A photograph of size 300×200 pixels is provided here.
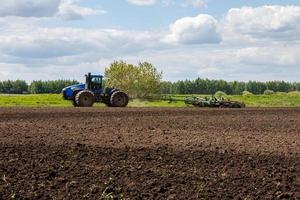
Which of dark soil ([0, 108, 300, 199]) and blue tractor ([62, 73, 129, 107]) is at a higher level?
blue tractor ([62, 73, 129, 107])

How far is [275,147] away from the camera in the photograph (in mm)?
17641

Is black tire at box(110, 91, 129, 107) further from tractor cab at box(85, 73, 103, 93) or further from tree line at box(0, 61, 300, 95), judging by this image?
tree line at box(0, 61, 300, 95)

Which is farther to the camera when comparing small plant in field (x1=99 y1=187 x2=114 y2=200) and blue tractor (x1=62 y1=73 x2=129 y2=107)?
blue tractor (x1=62 y1=73 x2=129 y2=107)

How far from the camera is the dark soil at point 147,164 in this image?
11.2 metres

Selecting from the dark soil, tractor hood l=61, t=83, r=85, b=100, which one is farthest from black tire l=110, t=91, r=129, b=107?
the dark soil

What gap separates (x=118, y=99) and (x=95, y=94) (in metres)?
1.79

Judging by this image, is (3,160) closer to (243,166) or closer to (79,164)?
(79,164)

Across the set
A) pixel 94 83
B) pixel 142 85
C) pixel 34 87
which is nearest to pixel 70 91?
pixel 94 83

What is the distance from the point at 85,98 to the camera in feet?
145

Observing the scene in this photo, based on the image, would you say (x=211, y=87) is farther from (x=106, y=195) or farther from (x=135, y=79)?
(x=106, y=195)

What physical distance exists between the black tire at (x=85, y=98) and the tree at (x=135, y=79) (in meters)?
28.4

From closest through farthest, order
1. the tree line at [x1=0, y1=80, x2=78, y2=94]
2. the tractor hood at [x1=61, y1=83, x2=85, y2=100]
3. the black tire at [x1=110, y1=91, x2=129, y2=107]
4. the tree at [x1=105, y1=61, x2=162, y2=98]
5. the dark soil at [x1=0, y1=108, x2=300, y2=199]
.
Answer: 1. the dark soil at [x1=0, y1=108, x2=300, y2=199]
2. the black tire at [x1=110, y1=91, x2=129, y2=107]
3. the tractor hood at [x1=61, y1=83, x2=85, y2=100]
4. the tree at [x1=105, y1=61, x2=162, y2=98]
5. the tree line at [x1=0, y1=80, x2=78, y2=94]

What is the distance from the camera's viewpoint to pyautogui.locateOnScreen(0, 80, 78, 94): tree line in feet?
546

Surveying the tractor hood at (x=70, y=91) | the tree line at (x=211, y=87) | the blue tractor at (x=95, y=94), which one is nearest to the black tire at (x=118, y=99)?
the blue tractor at (x=95, y=94)
